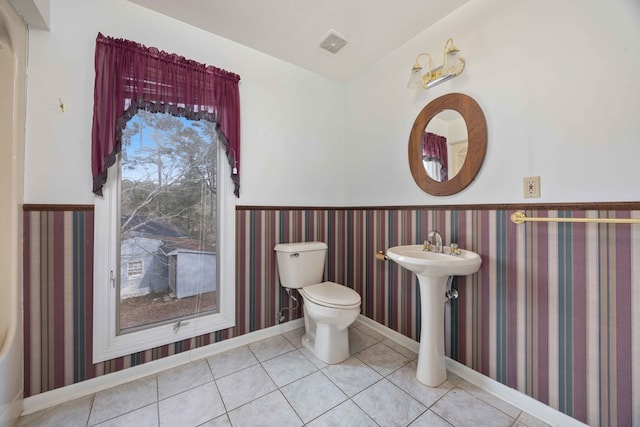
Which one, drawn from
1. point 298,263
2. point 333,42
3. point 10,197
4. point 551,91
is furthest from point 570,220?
point 10,197

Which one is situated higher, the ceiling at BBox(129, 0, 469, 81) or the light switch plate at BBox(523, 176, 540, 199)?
the ceiling at BBox(129, 0, 469, 81)

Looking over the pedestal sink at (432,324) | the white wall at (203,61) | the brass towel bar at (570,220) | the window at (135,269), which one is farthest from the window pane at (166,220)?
the brass towel bar at (570,220)

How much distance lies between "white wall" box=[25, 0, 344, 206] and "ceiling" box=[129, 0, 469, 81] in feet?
0.38

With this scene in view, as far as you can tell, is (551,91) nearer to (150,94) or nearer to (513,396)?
(513,396)

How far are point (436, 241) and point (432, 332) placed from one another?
0.56m

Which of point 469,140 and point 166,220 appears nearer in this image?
point 469,140

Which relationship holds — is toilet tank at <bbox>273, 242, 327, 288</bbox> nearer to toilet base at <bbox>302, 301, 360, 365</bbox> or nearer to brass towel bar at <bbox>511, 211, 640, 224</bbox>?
toilet base at <bbox>302, 301, 360, 365</bbox>

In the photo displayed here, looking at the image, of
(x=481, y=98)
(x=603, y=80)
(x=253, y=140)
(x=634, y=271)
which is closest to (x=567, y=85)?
(x=603, y=80)

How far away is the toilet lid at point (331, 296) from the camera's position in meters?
1.62

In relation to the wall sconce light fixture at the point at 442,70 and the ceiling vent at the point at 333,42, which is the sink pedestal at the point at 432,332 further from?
the ceiling vent at the point at 333,42

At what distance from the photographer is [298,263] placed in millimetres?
1974

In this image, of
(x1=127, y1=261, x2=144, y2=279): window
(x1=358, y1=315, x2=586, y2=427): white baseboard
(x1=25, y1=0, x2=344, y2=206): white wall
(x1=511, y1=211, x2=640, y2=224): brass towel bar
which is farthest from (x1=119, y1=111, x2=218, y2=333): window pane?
(x1=511, y1=211, x2=640, y2=224): brass towel bar

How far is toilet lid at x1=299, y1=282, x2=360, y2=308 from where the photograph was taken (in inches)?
63.8

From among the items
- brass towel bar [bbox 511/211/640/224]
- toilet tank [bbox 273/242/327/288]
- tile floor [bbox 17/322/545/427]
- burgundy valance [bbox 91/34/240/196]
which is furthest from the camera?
toilet tank [bbox 273/242/327/288]
